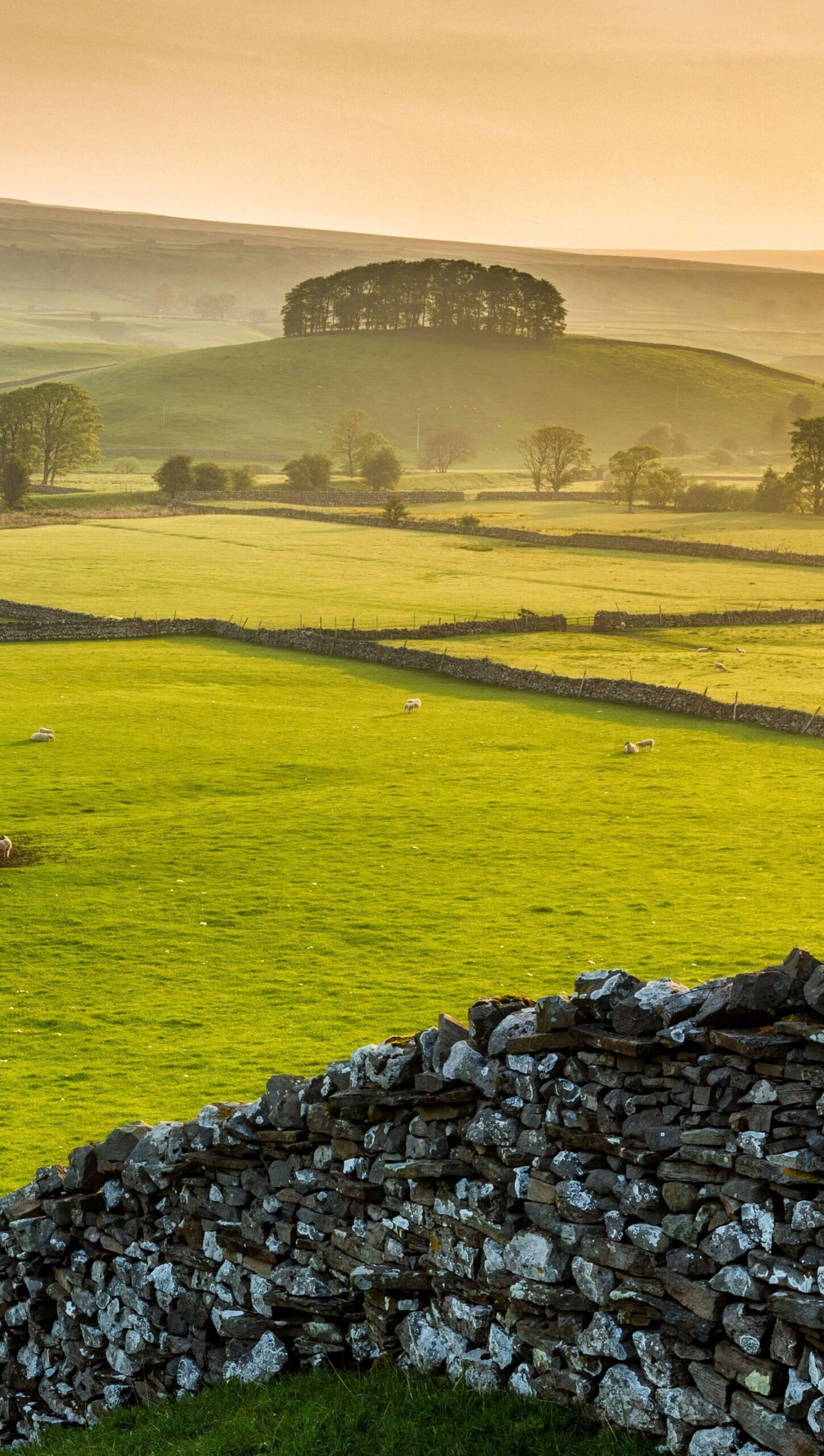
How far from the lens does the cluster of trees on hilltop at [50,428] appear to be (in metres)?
137

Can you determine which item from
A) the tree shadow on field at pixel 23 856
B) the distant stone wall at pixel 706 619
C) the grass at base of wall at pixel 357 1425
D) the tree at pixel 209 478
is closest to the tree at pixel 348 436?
the tree at pixel 209 478

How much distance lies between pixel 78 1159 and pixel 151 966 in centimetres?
1178

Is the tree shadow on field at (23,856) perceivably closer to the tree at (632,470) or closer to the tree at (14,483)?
the tree at (14,483)

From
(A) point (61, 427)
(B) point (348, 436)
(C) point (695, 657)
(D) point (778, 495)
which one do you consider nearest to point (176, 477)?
(A) point (61, 427)

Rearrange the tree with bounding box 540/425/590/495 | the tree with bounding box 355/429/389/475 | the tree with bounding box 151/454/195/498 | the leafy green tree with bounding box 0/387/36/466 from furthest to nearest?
the tree with bounding box 355/429/389/475 → the tree with bounding box 540/425/590/495 → the leafy green tree with bounding box 0/387/36/466 → the tree with bounding box 151/454/195/498

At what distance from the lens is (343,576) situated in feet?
261

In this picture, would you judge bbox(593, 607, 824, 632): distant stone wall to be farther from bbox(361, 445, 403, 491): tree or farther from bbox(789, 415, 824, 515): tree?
bbox(361, 445, 403, 491): tree

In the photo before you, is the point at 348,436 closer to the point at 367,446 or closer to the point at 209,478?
the point at 367,446

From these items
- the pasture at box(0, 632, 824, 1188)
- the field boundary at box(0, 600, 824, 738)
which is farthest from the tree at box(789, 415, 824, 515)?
the pasture at box(0, 632, 824, 1188)

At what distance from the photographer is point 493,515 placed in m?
120

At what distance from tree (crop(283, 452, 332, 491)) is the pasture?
90.2 meters

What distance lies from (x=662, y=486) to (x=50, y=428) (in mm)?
63061

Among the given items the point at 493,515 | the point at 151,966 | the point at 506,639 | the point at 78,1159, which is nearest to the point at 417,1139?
the point at 78,1159

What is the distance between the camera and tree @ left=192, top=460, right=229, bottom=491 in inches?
4983
